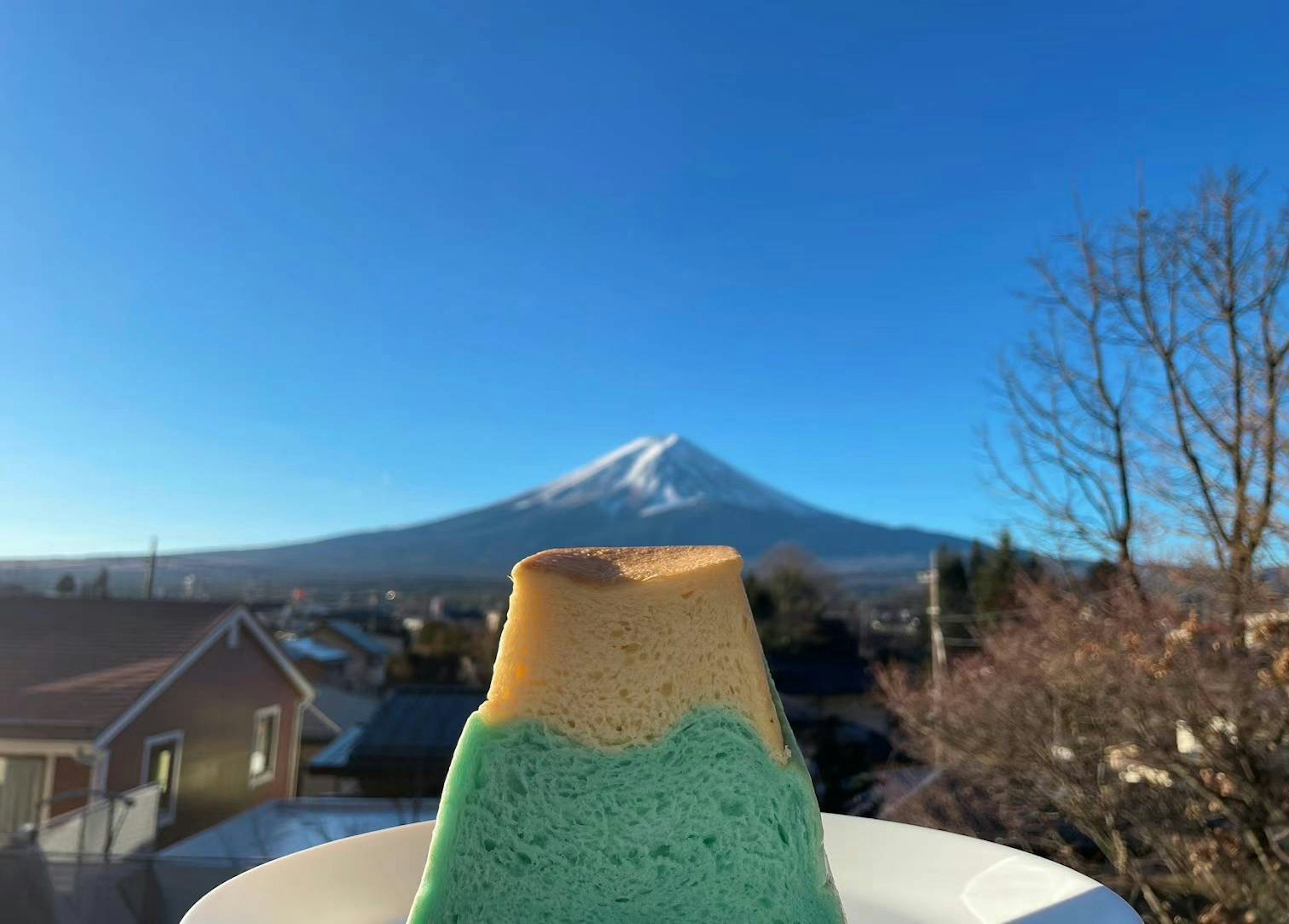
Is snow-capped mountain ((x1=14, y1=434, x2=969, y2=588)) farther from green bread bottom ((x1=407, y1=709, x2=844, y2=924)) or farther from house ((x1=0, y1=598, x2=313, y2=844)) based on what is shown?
green bread bottom ((x1=407, y1=709, x2=844, y2=924))

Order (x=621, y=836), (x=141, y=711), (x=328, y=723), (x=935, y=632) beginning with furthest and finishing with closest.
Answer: (x=328, y=723) < (x=935, y=632) < (x=141, y=711) < (x=621, y=836)

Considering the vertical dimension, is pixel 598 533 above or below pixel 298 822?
above

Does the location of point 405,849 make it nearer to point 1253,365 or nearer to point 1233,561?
point 1233,561

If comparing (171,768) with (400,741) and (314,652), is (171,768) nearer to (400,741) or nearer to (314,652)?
(400,741)

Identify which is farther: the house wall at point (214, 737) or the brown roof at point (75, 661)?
the house wall at point (214, 737)

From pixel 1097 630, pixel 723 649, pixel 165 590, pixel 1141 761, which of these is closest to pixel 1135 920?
pixel 723 649

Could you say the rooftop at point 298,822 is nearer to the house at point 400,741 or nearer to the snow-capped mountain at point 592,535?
the house at point 400,741

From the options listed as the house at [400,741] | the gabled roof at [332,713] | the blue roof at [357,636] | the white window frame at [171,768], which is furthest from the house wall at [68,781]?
the gabled roof at [332,713]

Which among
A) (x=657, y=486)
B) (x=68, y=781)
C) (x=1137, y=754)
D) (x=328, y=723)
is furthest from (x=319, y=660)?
(x=657, y=486)
